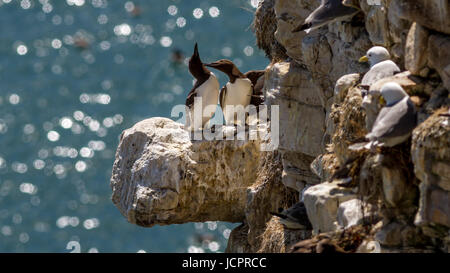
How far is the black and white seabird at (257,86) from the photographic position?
10641 mm

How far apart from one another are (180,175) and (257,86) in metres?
1.52

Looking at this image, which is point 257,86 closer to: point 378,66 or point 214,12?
point 378,66

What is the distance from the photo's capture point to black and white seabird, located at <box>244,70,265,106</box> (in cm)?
1064

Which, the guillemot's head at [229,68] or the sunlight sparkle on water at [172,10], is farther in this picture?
the sunlight sparkle on water at [172,10]

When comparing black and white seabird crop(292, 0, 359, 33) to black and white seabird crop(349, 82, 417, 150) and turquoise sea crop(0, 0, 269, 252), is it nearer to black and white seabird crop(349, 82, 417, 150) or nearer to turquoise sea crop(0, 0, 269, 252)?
black and white seabird crop(349, 82, 417, 150)

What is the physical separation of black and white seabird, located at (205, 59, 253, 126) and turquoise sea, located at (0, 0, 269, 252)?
7874 millimetres

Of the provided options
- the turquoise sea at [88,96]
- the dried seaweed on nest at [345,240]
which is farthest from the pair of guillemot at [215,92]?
the turquoise sea at [88,96]

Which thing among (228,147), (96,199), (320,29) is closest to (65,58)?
(96,199)

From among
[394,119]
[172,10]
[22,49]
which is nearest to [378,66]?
[394,119]

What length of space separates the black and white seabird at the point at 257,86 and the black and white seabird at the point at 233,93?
99 mm

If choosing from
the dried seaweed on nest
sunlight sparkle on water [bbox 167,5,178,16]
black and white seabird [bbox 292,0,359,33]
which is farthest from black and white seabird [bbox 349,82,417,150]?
sunlight sparkle on water [bbox 167,5,178,16]

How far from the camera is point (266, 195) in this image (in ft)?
33.4

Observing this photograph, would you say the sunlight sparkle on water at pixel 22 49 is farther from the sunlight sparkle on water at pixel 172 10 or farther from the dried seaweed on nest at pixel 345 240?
the dried seaweed on nest at pixel 345 240
